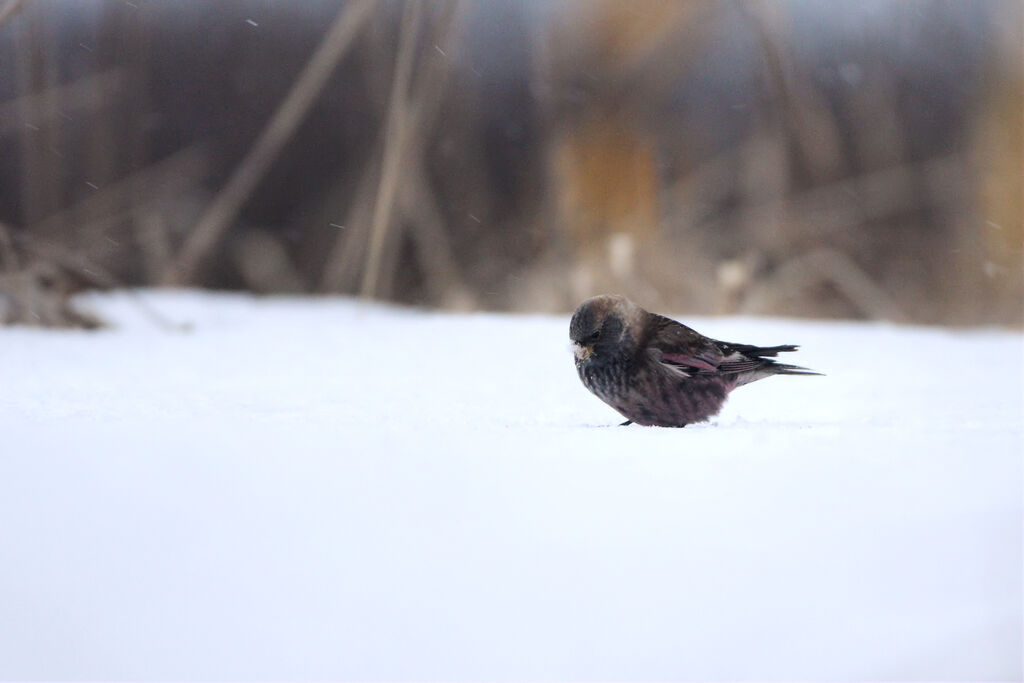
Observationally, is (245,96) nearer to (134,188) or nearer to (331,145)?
(331,145)

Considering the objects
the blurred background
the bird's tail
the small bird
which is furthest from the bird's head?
the blurred background

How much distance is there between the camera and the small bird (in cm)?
133

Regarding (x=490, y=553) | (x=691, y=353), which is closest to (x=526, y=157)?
(x=691, y=353)

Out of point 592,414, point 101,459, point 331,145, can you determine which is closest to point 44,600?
point 101,459

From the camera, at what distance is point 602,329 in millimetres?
1379

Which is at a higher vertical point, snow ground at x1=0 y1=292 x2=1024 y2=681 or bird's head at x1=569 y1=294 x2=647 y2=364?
bird's head at x1=569 y1=294 x2=647 y2=364

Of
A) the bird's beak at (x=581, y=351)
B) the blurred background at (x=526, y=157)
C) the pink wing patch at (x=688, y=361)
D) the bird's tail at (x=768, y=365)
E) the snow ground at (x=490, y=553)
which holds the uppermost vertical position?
the blurred background at (x=526, y=157)

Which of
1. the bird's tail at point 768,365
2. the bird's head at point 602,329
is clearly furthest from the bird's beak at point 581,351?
the bird's tail at point 768,365

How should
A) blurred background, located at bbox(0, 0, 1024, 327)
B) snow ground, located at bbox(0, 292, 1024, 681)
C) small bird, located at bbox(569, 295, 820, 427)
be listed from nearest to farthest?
snow ground, located at bbox(0, 292, 1024, 681)
small bird, located at bbox(569, 295, 820, 427)
blurred background, located at bbox(0, 0, 1024, 327)

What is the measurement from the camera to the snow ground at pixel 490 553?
685mm

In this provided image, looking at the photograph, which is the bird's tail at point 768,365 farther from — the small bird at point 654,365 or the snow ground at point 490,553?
the snow ground at point 490,553

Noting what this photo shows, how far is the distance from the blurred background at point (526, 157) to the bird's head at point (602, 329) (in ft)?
1.21

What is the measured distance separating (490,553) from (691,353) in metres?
0.75

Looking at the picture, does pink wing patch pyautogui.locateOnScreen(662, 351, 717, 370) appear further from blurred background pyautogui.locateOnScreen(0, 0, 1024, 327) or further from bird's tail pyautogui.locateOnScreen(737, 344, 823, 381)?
blurred background pyautogui.locateOnScreen(0, 0, 1024, 327)
